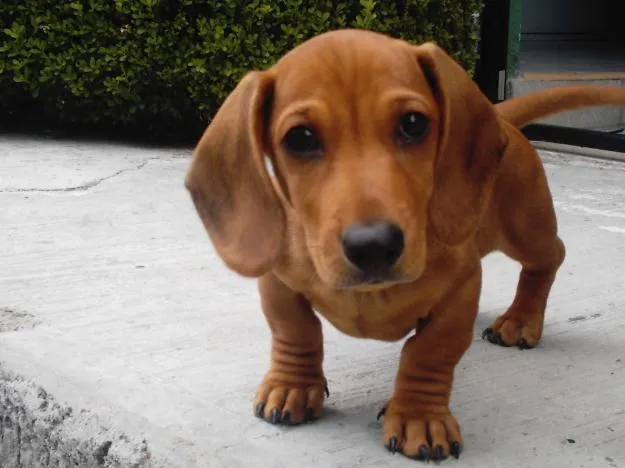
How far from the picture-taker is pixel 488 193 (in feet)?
6.05

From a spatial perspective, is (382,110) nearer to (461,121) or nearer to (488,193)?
(461,121)

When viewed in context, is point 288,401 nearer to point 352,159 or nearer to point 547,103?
point 352,159

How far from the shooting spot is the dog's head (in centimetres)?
158

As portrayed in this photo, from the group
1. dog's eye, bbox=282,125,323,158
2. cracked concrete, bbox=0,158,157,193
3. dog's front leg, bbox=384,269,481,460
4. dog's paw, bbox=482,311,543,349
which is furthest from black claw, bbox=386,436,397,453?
cracked concrete, bbox=0,158,157,193

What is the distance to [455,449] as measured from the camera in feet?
6.14

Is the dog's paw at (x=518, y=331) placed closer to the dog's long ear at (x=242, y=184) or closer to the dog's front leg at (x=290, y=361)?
the dog's front leg at (x=290, y=361)

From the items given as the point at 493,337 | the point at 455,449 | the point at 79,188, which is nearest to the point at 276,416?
the point at 455,449

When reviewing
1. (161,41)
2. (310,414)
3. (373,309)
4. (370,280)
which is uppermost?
(370,280)

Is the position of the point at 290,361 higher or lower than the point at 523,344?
higher

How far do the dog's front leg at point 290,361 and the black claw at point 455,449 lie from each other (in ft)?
1.04

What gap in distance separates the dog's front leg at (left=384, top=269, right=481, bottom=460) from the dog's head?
0.60 ft

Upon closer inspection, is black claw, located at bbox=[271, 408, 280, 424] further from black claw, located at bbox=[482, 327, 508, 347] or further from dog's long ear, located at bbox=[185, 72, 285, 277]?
black claw, located at bbox=[482, 327, 508, 347]

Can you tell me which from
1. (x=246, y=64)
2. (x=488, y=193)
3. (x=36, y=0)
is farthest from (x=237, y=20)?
(x=488, y=193)

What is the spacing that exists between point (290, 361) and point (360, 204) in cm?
61
